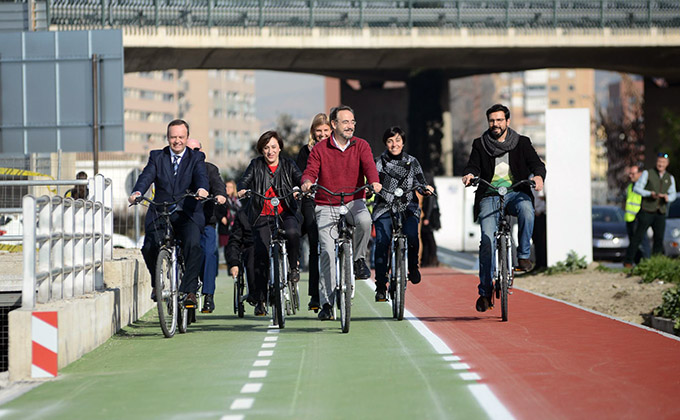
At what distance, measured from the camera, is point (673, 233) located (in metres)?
29.6

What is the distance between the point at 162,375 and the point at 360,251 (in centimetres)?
363

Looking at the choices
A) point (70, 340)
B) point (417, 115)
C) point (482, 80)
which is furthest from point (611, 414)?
point (482, 80)

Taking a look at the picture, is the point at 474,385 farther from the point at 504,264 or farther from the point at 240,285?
the point at 240,285

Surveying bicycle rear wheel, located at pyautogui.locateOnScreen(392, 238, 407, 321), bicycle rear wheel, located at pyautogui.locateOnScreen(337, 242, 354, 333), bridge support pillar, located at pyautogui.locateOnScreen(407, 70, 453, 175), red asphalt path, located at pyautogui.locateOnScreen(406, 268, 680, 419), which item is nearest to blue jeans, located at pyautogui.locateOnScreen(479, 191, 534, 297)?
red asphalt path, located at pyautogui.locateOnScreen(406, 268, 680, 419)

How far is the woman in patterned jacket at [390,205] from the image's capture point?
1329cm

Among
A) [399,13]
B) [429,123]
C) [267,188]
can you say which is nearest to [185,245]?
[267,188]

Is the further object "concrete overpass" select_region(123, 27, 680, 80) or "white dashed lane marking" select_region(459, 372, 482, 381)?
"concrete overpass" select_region(123, 27, 680, 80)

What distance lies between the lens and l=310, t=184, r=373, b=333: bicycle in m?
12.0

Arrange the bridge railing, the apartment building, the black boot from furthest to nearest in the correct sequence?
the apartment building, the bridge railing, the black boot

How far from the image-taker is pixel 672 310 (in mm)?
15008

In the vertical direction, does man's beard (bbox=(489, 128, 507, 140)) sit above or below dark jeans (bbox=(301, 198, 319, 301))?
above

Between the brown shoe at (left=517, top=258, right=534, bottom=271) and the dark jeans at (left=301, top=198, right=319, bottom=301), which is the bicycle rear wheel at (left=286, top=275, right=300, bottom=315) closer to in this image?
the dark jeans at (left=301, top=198, right=319, bottom=301)

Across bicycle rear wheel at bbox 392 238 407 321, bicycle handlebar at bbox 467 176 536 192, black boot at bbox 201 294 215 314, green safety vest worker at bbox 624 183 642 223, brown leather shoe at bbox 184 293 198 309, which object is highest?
bicycle handlebar at bbox 467 176 536 192

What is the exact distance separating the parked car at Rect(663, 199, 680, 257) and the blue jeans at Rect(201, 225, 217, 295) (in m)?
17.4
